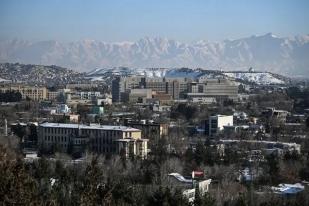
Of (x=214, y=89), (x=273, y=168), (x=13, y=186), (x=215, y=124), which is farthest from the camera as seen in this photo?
(x=214, y=89)

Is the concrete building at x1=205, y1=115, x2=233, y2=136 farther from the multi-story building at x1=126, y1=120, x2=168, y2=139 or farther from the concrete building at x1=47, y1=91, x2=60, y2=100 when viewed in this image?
the concrete building at x1=47, y1=91, x2=60, y2=100

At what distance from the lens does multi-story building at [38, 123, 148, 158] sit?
14.3 metres

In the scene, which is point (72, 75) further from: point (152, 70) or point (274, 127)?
point (274, 127)

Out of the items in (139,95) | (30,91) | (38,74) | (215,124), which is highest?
(38,74)

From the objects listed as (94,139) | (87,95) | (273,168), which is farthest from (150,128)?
(87,95)

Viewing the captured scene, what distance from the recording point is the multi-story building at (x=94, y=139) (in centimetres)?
1433

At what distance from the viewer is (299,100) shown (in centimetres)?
3145

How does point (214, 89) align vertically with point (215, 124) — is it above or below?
above

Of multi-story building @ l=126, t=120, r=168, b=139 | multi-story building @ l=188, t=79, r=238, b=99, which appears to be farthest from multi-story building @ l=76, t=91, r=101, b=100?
multi-story building @ l=126, t=120, r=168, b=139

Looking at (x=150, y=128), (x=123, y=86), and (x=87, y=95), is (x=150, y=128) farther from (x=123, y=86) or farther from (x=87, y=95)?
(x=123, y=86)

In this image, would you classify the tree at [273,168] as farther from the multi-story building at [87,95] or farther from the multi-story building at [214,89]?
the multi-story building at [214,89]

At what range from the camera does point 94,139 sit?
50.2 ft

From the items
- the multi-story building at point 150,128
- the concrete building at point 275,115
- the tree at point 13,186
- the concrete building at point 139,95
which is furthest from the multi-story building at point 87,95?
the tree at point 13,186

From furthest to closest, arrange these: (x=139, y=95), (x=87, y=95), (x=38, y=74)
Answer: (x=38, y=74), (x=87, y=95), (x=139, y=95)
